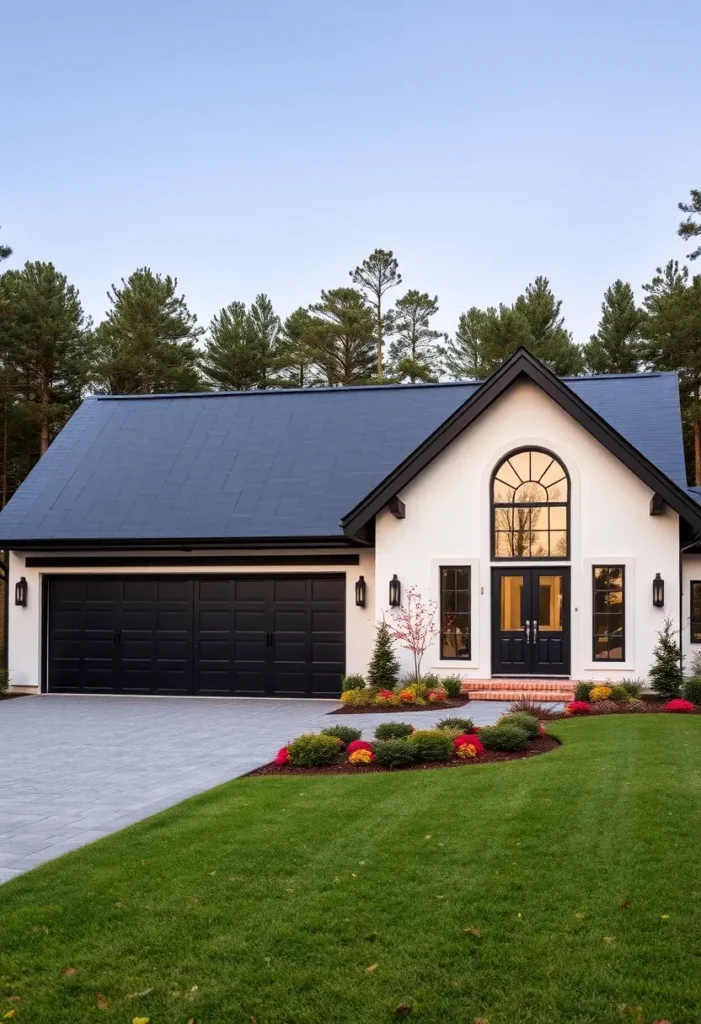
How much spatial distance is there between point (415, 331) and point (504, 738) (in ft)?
108

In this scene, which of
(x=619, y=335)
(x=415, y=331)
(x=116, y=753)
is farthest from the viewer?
(x=415, y=331)

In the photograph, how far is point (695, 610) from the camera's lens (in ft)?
59.7

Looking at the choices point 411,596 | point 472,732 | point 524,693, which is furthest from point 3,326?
point 472,732

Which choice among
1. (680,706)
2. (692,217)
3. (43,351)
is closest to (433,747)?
(680,706)

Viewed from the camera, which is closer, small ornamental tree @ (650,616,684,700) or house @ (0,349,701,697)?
small ornamental tree @ (650,616,684,700)

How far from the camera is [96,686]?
2006 centimetres

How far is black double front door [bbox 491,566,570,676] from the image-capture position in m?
17.5

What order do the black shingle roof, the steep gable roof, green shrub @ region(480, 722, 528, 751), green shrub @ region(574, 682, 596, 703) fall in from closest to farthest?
green shrub @ region(480, 722, 528, 751) < green shrub @ region(574, 682, 596, 703) < the steep gable roof < the black shingle roof

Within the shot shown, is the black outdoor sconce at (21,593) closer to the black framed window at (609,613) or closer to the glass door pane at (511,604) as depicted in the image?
the glass door pane at (511,604)

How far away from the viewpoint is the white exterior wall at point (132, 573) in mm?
18797

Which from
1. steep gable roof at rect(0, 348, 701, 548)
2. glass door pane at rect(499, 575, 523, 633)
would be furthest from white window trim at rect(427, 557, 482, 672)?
steep gable roof at rect(0, 348, 701, 548)

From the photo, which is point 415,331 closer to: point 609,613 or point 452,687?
point 609,613

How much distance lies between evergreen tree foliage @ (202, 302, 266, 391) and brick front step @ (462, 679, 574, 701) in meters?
26.8

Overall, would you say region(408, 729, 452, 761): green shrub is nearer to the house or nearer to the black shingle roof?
the house
